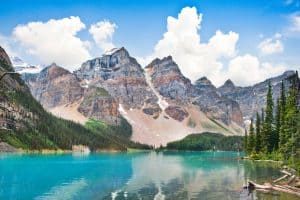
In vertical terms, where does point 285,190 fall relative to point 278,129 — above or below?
below

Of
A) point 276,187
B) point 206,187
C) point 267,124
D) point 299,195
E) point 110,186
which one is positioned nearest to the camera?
point 299,195

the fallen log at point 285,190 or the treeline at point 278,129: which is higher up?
the treeline at point 278,129

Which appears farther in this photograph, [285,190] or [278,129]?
[278,129]

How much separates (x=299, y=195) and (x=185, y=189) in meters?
20.6

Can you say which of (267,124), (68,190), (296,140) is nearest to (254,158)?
(267,124)

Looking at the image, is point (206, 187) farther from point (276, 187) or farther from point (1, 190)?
point (1, 190)

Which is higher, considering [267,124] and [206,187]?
[267,124]

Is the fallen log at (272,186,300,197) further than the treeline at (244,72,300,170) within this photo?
No

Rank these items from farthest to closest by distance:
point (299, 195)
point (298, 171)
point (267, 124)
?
point (267, 124), point (298, 171), point (299, 195)

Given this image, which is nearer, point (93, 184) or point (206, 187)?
point (206, 187)

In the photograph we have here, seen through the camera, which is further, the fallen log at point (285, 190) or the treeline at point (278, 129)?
the treeline at point (278, 129)

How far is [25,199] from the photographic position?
200ft

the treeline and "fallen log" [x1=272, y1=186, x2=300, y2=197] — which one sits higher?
the treeline

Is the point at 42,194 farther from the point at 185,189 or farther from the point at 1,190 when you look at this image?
the point at 185,189
